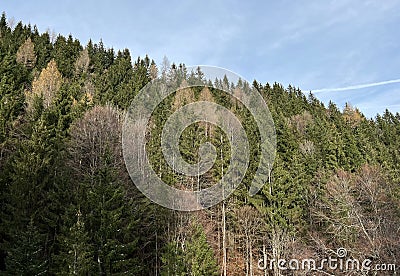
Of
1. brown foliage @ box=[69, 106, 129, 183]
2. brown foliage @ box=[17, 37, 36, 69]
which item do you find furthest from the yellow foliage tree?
brown foliage @ box=[69, 106, 129, 183]

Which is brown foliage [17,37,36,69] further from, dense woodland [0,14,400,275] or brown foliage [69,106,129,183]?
brown foliage [69,106,129,183]

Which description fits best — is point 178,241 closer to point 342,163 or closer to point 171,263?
point 171,263

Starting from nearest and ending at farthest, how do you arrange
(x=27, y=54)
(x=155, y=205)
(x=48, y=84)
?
(x=155, y=205)
(x=48, y=84)
(x=27, y=54)

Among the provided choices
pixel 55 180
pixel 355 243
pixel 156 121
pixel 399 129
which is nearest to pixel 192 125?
pixel 156 121

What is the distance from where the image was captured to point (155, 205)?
58.3 ft

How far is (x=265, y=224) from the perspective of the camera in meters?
20.4

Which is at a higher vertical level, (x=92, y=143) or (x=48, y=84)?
(x=48, y=84)

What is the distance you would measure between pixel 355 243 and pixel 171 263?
26.8ft

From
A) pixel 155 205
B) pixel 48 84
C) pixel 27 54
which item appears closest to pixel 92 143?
pixel 155 205

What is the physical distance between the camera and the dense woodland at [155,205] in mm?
13195

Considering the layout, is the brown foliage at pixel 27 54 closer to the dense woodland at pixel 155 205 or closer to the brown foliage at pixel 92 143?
the dense woodland at pixel 155 205

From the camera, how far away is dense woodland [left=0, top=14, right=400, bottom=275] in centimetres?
1320

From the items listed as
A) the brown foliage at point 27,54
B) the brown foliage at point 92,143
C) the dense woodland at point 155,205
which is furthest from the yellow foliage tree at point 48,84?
the brown foliage at point 92,143

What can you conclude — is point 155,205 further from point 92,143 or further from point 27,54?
point 27,54
